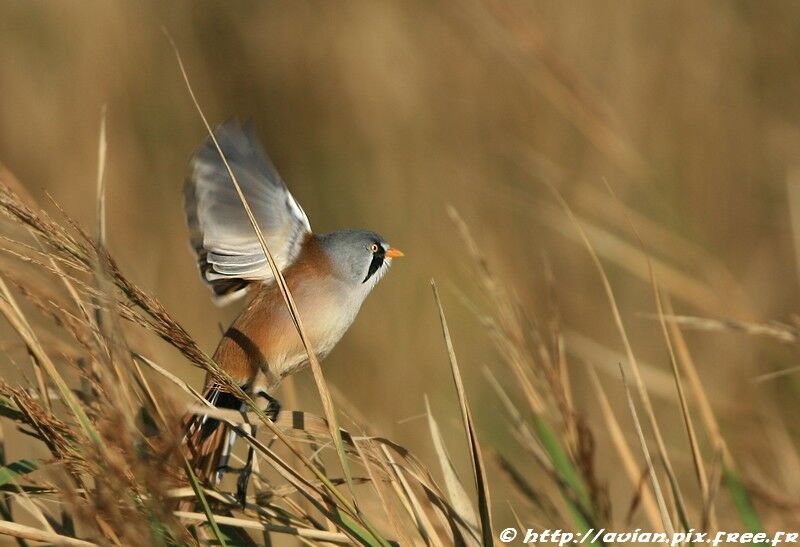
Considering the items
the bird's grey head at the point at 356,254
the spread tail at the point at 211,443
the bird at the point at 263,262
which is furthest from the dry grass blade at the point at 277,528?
the bird's grey head at the point at 356,254

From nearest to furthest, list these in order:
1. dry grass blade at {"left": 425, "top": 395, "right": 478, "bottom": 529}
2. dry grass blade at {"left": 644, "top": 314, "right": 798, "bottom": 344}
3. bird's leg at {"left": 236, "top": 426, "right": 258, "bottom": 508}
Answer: dry grass blade at {"left": 425, "top": 395, "right": 478, "bottom": 529} → bird's leg at {"left": 236, "top": 426, "right": 258, "bottom": 508} → dry grass blade at {"left": 644, "top": 314, "right": 798, "bottom": 344}

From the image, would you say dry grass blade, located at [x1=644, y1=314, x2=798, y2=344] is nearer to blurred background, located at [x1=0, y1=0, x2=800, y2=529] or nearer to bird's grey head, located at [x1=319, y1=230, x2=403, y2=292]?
bird's grey head, located at [x1=319, y1=230, x2=403, y2=292]

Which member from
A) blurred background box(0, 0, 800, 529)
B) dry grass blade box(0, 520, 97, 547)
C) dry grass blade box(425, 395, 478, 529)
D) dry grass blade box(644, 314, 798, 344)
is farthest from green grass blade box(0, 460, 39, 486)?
blurred background box(0, 0, 800, 529)

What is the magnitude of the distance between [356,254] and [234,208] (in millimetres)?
444

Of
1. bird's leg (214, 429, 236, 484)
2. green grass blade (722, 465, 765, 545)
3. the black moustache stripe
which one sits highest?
the black moustache stripe

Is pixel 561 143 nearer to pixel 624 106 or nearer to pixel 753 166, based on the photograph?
pixel 624 106

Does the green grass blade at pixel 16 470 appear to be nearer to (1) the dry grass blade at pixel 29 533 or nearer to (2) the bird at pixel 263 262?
(1) the dry grass blade at pixel 29 533

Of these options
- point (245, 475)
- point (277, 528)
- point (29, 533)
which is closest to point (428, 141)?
point (245, 475)

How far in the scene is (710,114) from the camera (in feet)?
18.9

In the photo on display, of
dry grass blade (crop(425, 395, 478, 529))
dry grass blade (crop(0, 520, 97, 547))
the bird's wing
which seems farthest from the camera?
the bird's wing

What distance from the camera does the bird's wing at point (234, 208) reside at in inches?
112

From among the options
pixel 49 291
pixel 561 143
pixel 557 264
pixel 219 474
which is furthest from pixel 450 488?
pixel 561 143

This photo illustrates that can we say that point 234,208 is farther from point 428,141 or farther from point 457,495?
point 428,141

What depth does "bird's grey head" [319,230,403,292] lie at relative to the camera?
3107 millimetres
